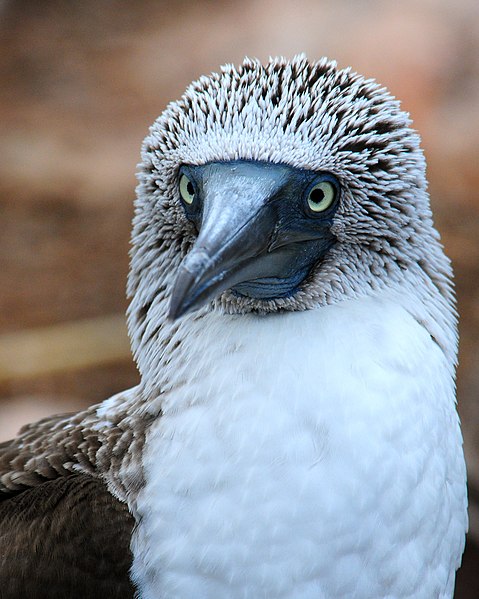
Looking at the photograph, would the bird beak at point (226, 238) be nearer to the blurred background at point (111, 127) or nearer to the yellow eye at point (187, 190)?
the yellow eye at point (187, 190)

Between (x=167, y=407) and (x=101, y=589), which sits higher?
(x=167, y=407)

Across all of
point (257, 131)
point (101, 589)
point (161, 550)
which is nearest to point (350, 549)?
point (161, 550)

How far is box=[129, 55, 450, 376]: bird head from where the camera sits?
114 inches

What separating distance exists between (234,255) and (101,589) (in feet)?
3.81

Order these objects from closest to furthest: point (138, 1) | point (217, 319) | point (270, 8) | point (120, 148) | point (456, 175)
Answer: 1. point (217, 319)
2. point (456, 175)
3. point (120, 148)
4. point (270, 8)
5. point (138, 1)

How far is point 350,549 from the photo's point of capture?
9.55ft

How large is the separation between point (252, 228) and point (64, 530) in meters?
1.17

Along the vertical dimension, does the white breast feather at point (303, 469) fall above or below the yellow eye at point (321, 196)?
below

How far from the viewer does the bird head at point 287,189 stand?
9.48ft

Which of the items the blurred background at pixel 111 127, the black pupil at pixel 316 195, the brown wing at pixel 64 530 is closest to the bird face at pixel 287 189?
the black pupil at pixel 316 195

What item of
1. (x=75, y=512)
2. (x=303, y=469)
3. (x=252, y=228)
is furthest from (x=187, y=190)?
(x=75, y=512)

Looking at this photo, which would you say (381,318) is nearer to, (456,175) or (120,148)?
(456,175)

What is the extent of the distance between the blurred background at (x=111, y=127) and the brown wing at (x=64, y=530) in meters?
2.75

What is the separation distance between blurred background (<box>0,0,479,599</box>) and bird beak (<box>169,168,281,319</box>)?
3341 mm
